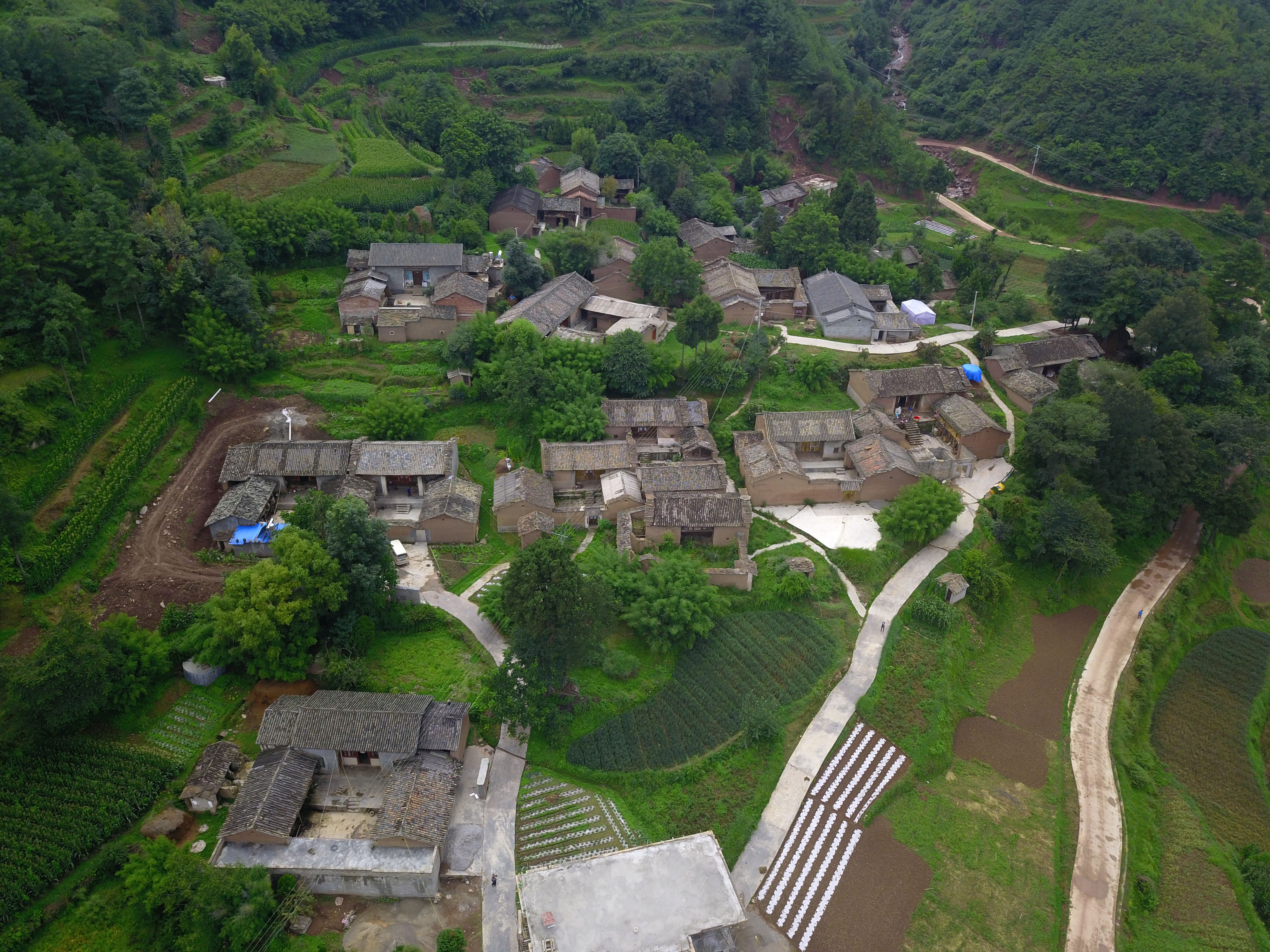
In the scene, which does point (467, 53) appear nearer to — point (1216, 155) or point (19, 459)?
point (19, 459)

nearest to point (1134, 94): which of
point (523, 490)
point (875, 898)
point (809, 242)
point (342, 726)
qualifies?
point (809, 242)

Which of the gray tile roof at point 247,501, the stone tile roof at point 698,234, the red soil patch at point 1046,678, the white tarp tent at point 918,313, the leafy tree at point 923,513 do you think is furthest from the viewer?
the stone tile roof at point 698,234

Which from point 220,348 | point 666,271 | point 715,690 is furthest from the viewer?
point 666,271

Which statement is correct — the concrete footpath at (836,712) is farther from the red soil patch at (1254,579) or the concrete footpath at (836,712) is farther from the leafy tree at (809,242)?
the leafy tree at (809,242)

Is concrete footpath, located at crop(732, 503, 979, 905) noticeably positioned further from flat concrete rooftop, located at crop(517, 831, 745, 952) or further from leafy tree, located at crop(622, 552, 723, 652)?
leafy tree, located at crop(622, 552, 723, 652)

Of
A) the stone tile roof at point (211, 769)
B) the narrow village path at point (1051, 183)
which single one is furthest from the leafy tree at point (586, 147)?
the stone tile roof at point (211, 769)

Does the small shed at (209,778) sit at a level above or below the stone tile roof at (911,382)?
below

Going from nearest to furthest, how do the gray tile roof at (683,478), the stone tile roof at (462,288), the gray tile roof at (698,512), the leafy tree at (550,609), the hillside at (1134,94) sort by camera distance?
the leafy tree at (550,609) < the gray tile roof at (698,512) < the gray tile roof at (683,478) < the stone tile roof at (462,288) < the hillside at (1134,94)

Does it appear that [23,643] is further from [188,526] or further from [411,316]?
[411,316]
